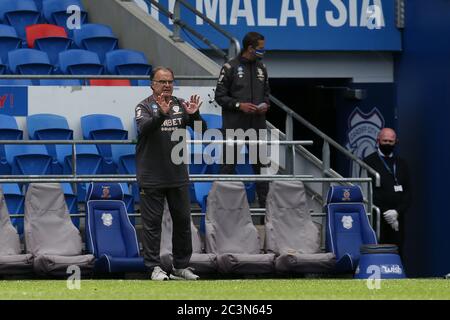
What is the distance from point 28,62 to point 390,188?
4682 mm

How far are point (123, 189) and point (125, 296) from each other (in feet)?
17.4

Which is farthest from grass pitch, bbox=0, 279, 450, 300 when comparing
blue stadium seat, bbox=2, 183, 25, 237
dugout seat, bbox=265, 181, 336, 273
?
blue stadium seat, bbox=2, 183, 25, 237

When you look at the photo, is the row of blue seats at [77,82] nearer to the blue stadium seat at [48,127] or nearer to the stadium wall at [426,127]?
the blue stadium seat at [48,127]

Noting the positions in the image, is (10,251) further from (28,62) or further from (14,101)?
(28,62)

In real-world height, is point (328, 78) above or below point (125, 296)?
above

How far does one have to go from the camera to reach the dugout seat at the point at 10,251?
13.8 m

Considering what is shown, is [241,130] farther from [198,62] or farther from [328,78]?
[328,78]

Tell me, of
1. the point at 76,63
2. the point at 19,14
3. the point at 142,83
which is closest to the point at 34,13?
the point at 19,14

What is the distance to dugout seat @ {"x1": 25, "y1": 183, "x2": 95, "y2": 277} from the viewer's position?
47.0 ft

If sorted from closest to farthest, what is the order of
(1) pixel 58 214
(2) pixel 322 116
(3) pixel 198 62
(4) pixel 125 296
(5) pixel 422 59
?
(4) pixel 125 296
(1) pixel 58 214
(3) pixel 198 62
(5) pixel 422 59
(2) pixel 322 116

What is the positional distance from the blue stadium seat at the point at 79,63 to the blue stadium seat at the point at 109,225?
3021mm

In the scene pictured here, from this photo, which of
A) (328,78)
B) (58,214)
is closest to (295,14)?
(328,78)

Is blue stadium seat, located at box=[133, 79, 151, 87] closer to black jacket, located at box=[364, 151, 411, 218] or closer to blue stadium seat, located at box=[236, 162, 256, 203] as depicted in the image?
blue stadium seat, located at box=[236, 162, 256, 203]

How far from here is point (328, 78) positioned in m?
20.1
